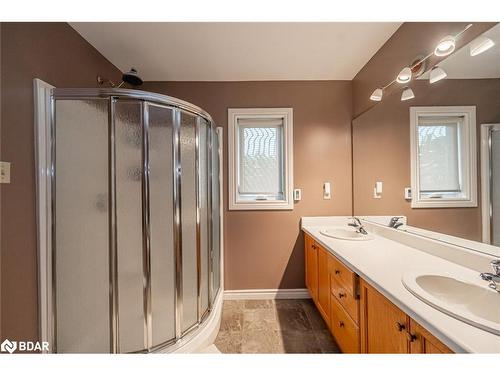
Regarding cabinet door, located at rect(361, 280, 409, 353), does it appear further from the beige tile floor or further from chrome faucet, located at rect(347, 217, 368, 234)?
chrome faucet, located at rect(347, 217, 368, 234)

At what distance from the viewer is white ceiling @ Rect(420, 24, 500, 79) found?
2.85 feet

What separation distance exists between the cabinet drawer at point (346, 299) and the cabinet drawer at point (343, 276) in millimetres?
20

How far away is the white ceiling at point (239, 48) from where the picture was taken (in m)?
1.40

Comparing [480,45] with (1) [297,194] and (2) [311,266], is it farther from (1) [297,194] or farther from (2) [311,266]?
(2) [311,266]

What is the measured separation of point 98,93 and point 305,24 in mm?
1456

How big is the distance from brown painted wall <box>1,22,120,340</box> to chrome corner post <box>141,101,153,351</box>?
22.9 inches

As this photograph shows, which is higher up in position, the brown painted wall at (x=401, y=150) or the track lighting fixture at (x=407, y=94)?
the track lighting fixture at (x=407, y=94)

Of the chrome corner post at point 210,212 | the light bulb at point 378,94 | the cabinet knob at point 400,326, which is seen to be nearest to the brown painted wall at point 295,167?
the chrome corner post at point 210,212

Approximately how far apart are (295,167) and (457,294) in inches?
59.6

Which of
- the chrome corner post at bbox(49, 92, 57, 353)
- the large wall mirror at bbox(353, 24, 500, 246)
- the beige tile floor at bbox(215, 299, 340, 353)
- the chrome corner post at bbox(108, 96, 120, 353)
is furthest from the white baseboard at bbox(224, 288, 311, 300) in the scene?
the chrome corner post at bbox(49, 92, 57, 353)

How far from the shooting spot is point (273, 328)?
64.6 inches

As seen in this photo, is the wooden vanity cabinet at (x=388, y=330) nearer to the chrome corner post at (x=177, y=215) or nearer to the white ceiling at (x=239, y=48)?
the chrome corner post at (x=177, y=215)

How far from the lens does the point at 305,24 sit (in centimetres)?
137
